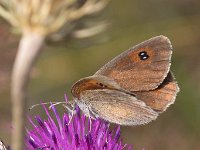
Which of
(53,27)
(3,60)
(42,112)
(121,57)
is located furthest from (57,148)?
(42,112)

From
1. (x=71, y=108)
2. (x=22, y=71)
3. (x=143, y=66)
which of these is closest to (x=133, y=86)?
(x=143, y=66)

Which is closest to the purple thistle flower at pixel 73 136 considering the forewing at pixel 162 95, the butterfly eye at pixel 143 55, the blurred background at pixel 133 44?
the forewing at pixel 162 95

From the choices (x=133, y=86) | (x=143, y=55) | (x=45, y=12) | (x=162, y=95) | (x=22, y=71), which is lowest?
(x=162, y=95)

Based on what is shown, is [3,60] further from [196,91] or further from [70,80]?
[196,91]

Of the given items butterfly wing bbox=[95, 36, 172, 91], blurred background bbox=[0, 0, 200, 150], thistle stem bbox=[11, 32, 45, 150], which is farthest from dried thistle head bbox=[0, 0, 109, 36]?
butterfly wing bbox=[95, 36, 172, 91]

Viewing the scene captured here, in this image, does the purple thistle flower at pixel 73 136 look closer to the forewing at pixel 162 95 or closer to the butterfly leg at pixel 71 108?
the butterfly leg at pixel 71 108

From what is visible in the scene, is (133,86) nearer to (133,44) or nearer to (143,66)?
(143,66)

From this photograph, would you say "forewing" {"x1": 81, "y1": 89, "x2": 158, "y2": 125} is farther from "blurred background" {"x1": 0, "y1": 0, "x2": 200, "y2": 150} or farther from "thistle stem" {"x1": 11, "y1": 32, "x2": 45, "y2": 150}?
"blurred background" {"x1": 0, "y1": 0, "x2": 200, "y2": 150}
